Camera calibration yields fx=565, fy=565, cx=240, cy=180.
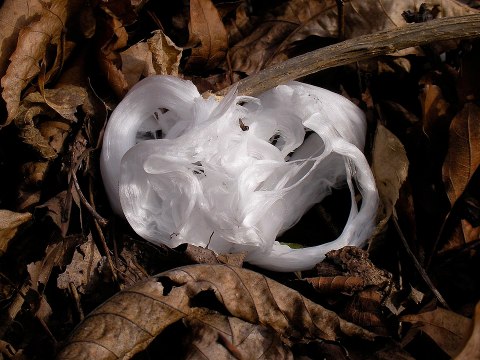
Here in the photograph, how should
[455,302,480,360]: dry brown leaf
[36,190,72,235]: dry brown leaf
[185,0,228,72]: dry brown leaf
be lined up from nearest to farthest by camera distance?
[455,302,480,360]: dry brown leaf, [36,190,72,235]: dry brown leaf, [185,0,228,72]: dry brown leaf

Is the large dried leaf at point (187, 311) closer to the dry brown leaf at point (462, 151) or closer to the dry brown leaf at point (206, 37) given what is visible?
the dry brown leaf at point (462, 151)

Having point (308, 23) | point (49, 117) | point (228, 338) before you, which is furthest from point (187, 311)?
point (308, 23)

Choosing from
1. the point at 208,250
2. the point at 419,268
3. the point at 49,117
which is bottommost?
the point at 419,268

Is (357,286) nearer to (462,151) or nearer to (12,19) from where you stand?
(462,151)

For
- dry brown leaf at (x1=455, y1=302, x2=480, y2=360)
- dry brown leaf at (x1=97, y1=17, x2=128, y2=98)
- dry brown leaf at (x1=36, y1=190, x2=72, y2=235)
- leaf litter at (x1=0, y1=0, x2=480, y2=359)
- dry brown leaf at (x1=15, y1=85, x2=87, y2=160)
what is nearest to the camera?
dry brown leaf at (x1=455, y1=302, x2=480, y2=360)

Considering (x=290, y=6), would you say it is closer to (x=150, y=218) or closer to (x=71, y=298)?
(x=150, y=218)

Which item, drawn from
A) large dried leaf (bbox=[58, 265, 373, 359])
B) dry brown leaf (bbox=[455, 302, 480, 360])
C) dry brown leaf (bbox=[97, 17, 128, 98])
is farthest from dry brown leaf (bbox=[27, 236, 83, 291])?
dry brown leaf (bbox=[455, 302, 480, 360])

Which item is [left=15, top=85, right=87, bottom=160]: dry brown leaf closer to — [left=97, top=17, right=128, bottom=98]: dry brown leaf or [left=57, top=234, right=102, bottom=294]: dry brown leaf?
[left=97, top=17, right=128, bottom=98]: dry brown leaf

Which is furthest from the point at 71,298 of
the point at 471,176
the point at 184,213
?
the point at 471,176
